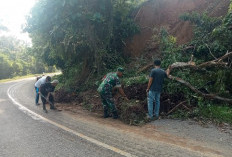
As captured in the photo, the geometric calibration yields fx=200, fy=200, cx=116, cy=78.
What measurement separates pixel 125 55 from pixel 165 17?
3.15 m

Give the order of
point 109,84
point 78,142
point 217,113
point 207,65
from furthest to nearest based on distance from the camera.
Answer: point 207,65 < point 109,84 < point 217,113 < point 78,142

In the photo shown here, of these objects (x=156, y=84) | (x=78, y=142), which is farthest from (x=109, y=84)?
(x=78, y=142)

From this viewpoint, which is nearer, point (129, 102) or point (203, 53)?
point (129, 102)

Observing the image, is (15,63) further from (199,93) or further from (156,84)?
(199,93)

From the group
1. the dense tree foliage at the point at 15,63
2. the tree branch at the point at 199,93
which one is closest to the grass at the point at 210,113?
the tree branch at the point at 199,93

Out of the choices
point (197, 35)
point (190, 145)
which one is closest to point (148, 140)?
point (190, 145)

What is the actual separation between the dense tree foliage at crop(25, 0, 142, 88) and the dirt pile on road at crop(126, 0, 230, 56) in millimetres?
585

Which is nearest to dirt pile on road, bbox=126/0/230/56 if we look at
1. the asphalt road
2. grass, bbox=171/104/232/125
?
grass, bbox=171/104/232/125

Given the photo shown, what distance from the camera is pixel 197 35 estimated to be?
8945 millimetres

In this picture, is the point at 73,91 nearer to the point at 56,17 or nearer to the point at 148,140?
the point at 56,17

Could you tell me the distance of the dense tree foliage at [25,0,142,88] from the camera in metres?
9.48

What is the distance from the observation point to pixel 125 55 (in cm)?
1184

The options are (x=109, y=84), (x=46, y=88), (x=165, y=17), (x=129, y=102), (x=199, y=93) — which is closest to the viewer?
(x=199, y=93)

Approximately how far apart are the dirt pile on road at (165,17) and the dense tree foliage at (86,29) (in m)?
0.58
